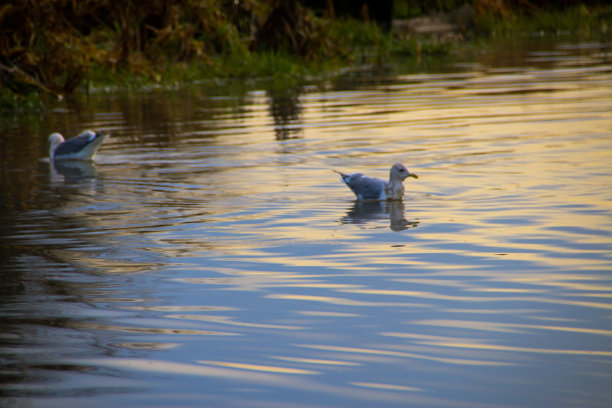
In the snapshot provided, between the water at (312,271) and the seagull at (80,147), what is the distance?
0.72 ft

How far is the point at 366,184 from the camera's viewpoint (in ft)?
34.7

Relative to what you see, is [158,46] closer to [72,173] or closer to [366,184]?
[72,173]

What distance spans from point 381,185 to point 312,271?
3115 millimetres

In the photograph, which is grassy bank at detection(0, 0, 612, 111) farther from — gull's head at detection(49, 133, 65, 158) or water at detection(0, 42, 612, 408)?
gull's head at detection(49, 133, 65, 158)

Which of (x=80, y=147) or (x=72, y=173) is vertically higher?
(x=80, y=147)

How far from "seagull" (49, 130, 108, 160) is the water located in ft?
0.72

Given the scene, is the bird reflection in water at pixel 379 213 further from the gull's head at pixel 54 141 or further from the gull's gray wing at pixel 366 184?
the gull's head at pixel 54 141

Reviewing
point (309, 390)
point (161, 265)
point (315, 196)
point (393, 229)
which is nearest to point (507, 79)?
point (315, 196)

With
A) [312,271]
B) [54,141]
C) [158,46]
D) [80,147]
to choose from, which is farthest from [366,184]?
[158,46]

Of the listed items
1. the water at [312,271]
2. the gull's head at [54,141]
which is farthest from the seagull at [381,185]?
the gull's head at [54,141]

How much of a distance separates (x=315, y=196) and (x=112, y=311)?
4585mm

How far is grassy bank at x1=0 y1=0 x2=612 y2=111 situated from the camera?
72.9 feet

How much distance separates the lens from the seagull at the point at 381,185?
413 inches

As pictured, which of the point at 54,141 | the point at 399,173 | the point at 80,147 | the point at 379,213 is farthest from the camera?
the point at 54,141
